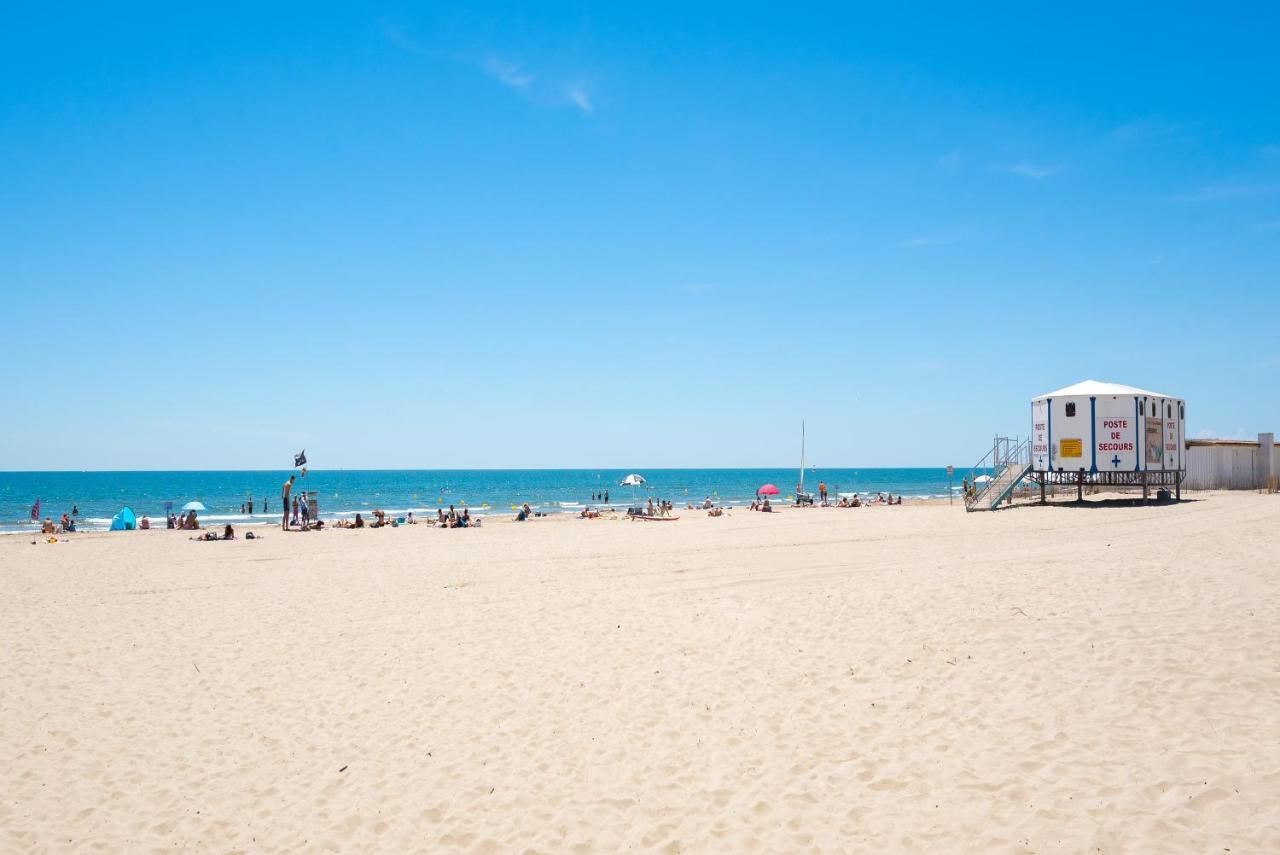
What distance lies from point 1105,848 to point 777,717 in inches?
126

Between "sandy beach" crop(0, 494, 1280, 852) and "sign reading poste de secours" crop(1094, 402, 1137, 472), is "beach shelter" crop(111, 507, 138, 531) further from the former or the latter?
"sign reading poste de secours" crop(1094, 402, 1137, 472)

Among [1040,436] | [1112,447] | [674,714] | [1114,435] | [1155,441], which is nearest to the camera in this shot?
[674,714]

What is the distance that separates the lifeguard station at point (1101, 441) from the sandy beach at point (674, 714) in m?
18.5

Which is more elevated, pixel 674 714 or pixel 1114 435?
pixel 1114 435

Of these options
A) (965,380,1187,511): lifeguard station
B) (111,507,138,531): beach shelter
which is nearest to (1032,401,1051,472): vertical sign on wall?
(965,380,1187,511): lifeguard station

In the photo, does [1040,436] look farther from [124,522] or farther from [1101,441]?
[124,522]

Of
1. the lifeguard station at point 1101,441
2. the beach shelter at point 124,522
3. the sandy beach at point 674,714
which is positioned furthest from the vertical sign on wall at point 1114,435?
the beach shelter at point 124,522

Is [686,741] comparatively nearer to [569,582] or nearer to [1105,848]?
[1105,848]

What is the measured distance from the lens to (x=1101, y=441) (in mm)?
32375

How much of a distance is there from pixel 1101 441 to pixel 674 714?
3113 cm

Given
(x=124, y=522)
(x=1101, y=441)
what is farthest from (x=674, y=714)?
(x=124, y=522)

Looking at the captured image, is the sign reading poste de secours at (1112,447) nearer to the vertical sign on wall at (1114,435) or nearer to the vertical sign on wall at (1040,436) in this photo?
the vertical sign on wall at (1114,435)

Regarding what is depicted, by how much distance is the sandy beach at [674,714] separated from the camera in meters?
5.97

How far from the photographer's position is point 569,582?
16.5m
